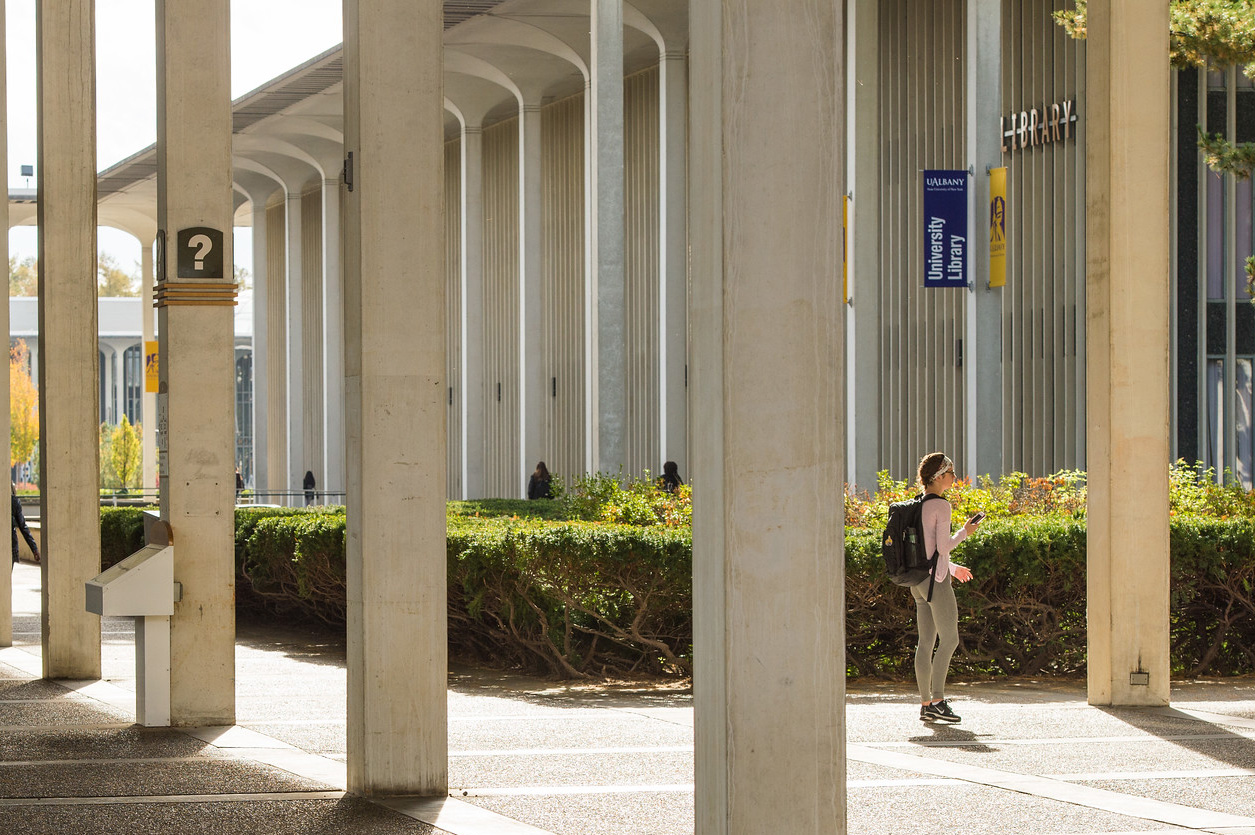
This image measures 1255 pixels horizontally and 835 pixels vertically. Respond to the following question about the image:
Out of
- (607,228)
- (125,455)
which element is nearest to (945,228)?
(607,228)

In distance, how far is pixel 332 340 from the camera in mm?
45344

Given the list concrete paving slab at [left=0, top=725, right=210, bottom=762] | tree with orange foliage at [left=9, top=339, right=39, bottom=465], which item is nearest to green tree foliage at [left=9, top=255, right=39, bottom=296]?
tree with orange foliage at [left=9, top=339, right=39, bottom=465]

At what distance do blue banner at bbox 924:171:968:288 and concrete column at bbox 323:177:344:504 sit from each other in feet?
79.7

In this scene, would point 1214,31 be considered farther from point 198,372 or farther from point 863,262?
point 863,262

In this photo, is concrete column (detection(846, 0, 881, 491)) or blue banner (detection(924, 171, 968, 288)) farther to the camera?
concrete column (detection(846, 0, 881, 491))

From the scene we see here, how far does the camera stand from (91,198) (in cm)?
1195

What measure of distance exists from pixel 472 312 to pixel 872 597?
2779cm

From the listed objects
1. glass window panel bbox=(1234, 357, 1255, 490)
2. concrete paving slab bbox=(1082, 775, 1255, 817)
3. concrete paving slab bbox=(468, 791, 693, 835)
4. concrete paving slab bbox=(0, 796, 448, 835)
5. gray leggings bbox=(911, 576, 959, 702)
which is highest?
glass window panel bbox=(1234, 357, 1255, 490)

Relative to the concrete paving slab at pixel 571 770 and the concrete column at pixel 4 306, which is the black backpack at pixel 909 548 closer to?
the concrete paving slab at pixel 571 770

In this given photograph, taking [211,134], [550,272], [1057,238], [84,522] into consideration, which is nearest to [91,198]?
[84,522]

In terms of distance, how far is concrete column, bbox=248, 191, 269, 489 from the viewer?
52066mm

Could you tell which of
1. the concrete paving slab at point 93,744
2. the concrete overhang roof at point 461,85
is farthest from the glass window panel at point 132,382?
the concrete paving slab at point 93,744

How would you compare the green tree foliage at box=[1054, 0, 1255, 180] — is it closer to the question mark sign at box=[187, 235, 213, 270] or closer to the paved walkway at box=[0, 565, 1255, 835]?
the paved walkway at box=[0, 565, 1255, 835]

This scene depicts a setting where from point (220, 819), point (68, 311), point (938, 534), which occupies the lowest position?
point (220, 819)
